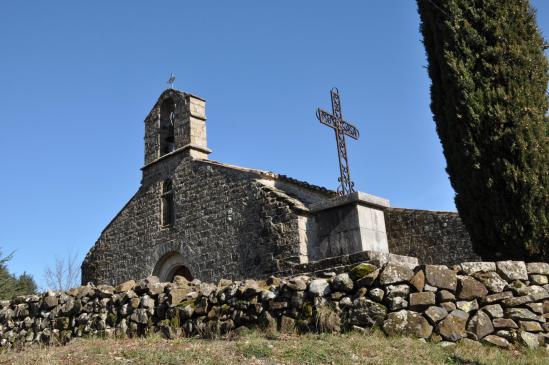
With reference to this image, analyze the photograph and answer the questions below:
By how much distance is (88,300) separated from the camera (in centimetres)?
923

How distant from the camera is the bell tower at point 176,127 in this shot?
1537cm

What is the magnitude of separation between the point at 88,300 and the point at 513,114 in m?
7.10

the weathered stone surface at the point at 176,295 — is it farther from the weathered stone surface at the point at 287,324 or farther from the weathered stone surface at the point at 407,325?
the weathered stone surface at the point at 407,325

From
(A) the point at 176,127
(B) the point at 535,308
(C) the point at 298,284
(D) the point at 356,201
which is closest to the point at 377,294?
(C) the point at 298,284

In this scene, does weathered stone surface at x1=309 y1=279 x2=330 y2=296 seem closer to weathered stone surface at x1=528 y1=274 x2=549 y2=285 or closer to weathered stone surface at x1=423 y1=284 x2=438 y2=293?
weathered stone surface at x1=423 y1=284 x2=438 y2=293

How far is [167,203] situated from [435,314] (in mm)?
10449

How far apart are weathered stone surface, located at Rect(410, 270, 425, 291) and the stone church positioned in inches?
87.4

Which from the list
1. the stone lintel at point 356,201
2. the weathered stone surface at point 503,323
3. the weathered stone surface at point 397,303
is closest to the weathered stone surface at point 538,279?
the weathered stone surface at point 503,323

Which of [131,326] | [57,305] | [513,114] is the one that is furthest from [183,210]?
[513,114]

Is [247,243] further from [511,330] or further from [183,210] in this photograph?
[511,330]

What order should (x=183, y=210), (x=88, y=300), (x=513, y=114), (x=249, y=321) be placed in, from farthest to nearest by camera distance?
(x=183, y=210) < (x=88, y=300) < (x=513, y=114) < (x=249, y=321)

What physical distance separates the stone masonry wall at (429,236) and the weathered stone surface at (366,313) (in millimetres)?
7227

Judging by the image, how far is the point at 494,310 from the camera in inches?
257

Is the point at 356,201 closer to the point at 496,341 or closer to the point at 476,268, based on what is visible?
A: the point at 476,268
